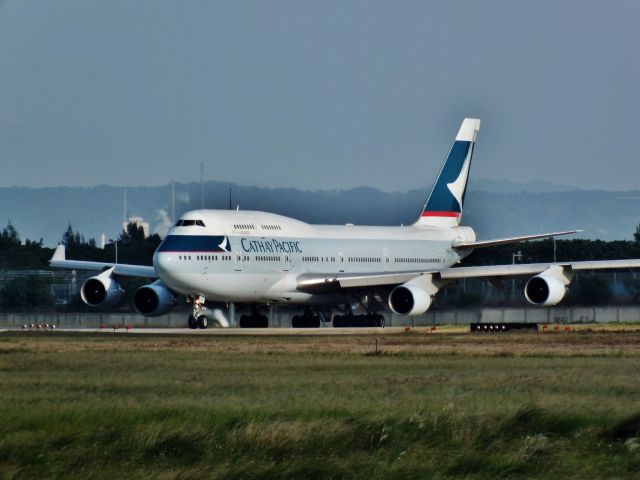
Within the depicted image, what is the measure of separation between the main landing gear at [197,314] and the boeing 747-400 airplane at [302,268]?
0.15ft

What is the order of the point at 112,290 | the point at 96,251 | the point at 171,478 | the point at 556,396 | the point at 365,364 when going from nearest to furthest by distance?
the point at 171,478, the point at 556,396, the point at 365,364, the point at 112,290, the point at 96,251

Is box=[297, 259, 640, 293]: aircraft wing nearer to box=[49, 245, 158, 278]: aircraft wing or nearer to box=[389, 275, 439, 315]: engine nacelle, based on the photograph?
box=[389, 275, 439, 315]: engine nacelle

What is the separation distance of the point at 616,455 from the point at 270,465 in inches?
202

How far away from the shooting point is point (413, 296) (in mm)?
65750

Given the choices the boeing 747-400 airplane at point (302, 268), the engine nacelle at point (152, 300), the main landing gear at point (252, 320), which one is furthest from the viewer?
the main landing gear at point (252, 320)

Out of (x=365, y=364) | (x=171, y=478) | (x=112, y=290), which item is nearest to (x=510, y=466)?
(x=171, y=478)

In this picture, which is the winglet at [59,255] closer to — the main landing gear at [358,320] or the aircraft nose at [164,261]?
the aircraft nose at [164,261]

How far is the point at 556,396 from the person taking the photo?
93.2ft

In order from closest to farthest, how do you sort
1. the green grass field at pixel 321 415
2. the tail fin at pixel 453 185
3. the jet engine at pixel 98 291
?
1. the green grass field at pixel 321 415
2. the jet engine at pixel 98 291
3. the tail fin at pixel 453 185

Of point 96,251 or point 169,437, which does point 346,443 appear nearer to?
point 169,437

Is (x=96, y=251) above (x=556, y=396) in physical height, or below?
above

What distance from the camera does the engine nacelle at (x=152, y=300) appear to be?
233 feet

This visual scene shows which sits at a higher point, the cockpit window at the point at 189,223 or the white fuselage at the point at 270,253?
the cockpit window at the point at 189,223

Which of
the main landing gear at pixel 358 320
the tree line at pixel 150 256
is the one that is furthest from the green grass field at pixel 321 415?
the tree line at pixel 150 256
